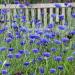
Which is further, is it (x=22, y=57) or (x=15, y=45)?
(x=15, y=45)

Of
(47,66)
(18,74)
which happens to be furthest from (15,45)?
(18,74)

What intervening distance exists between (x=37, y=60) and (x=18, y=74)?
2.18ft

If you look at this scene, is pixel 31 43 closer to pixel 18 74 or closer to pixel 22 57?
pixel 22 57

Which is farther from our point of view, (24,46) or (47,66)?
(24,46)

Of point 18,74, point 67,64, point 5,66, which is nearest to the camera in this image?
point 18,74

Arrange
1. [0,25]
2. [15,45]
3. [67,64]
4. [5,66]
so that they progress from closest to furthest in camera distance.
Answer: [5,66] < [67,64] < [15,45] < [0,25]

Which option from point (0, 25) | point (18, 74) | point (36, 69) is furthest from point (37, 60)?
point (0, 25)

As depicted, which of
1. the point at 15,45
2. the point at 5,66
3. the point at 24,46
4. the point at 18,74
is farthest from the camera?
the point at 15,45

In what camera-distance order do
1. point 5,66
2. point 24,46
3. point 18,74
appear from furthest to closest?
point 24,46, point 5,66, point 18,74

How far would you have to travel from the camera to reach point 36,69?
133 inches

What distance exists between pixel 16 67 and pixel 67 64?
49 centimetres

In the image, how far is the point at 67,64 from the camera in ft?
11.5

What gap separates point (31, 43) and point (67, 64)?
538 millimetres

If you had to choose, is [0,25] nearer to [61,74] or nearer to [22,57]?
[22,57]
